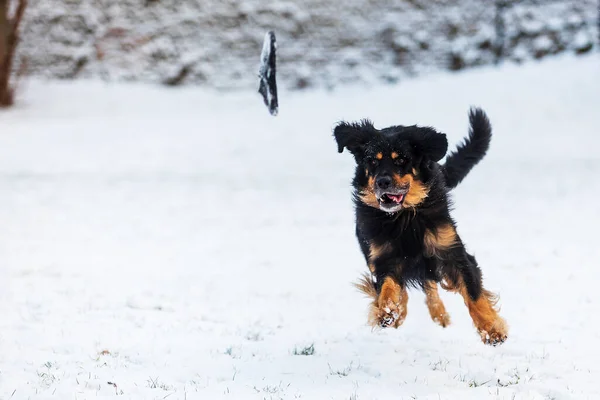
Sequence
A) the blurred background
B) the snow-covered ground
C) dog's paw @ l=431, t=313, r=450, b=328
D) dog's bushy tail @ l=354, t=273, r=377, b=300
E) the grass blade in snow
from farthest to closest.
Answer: the blurred background, dog's paw @ l=431, t=313, r=450, b=328, the grass blade in snow, dog's bushy tail @ l=354, t=273, r=377, b=300, the snow-covered ground

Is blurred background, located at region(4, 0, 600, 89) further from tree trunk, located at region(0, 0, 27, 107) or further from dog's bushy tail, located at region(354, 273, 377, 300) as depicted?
dog's bushy tail, located at region(354, 273, 377, 300)

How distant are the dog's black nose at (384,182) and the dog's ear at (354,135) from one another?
447mm

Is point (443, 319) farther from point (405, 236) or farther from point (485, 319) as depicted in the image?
point (405, 236)

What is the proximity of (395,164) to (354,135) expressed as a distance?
1.36 feet

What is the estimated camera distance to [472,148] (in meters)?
5.90

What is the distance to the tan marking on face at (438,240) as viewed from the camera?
183 inches

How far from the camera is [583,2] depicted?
666 inches

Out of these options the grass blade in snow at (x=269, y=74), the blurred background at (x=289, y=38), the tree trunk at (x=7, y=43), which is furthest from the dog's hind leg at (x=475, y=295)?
the tree trunk at (x=7, y=43)

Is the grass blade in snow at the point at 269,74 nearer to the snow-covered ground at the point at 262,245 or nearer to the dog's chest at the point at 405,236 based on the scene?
the dog's chest at the point at 405,236

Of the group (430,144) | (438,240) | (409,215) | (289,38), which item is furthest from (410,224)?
(289,38)

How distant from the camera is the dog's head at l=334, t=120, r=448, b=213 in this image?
450 cm

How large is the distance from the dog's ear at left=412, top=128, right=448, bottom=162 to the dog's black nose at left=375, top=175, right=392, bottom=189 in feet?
1.22

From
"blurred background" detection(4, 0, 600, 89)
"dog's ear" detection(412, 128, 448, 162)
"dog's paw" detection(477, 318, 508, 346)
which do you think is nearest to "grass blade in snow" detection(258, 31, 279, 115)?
"dog's ear" detection(412, 128, 448, 162)

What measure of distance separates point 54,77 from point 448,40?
9901 millimetres
